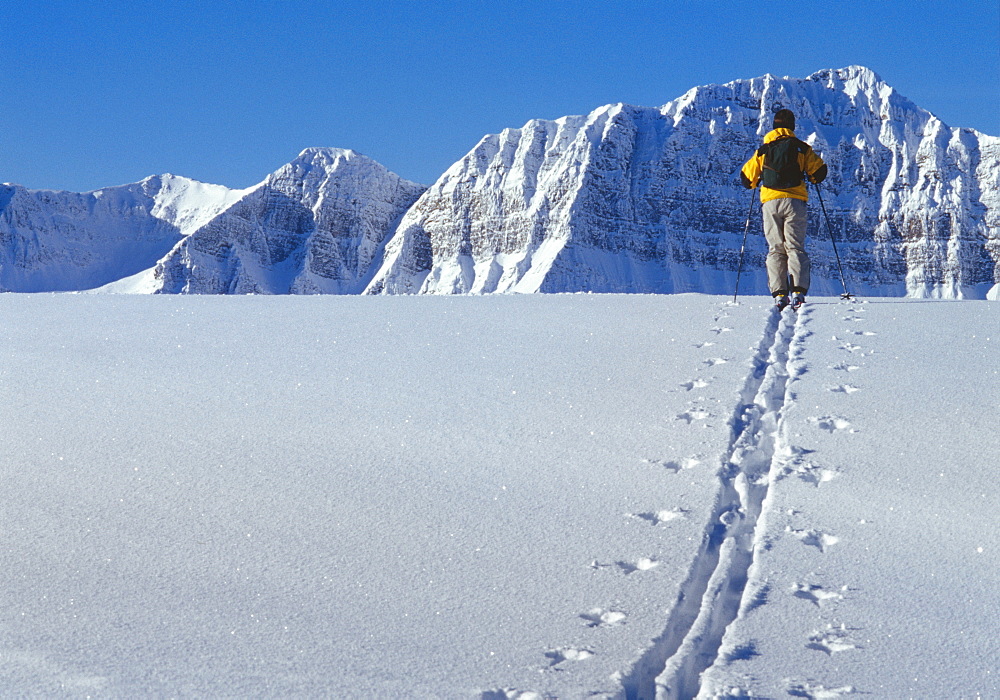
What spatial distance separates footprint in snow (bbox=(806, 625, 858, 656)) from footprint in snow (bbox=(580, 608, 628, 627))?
27.3 inches

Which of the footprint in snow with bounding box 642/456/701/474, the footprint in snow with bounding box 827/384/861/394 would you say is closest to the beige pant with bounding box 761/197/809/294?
the footprint in snow with bounding box 827/384/861/394

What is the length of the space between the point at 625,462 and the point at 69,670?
294 centimetres

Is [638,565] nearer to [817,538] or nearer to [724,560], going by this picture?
[724,560]

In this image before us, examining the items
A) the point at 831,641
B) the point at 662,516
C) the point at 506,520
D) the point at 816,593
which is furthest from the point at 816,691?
the point at 506,520

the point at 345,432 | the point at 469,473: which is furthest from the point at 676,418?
the point at 345,432

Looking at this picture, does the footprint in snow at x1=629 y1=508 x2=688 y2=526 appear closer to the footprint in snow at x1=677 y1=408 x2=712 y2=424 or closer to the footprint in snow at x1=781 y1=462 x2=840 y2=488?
the footprint in snow at x1=781 y1=462 x2=840 y2=488

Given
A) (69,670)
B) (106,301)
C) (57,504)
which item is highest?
(106,301)

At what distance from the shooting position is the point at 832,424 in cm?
555

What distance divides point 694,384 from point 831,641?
3.23m

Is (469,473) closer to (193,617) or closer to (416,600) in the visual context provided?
(416,600)

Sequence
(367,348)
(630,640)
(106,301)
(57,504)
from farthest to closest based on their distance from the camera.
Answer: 1. (106,301)
2. (367,348)
3. (57,504)
4. (630,640)

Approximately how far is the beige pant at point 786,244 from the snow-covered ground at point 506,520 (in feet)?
6.12

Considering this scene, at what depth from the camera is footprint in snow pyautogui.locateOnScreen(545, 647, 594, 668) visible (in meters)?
3.26

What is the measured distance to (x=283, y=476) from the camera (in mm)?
4852
